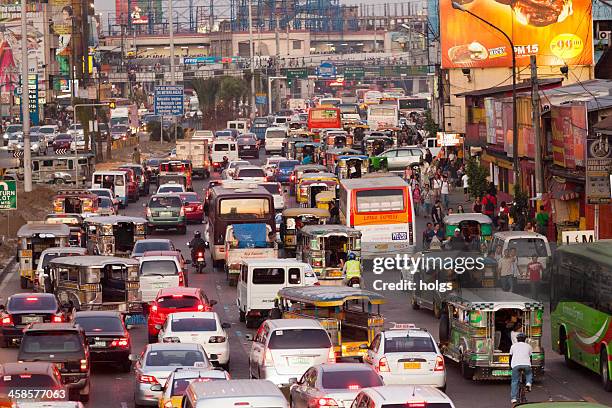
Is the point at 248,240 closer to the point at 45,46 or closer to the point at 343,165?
the point at 343,165

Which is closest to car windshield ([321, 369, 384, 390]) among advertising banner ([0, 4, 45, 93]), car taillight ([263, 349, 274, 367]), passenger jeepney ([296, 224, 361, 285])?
car taillight ([263, 349, 274, 367])

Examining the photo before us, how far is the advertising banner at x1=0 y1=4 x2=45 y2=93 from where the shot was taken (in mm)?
154000

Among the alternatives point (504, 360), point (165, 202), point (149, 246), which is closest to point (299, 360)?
point (504, 360)

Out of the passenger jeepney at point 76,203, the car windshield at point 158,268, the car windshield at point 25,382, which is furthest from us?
the passenger jeepney at point 76,203

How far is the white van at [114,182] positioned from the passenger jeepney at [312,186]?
8787 mm

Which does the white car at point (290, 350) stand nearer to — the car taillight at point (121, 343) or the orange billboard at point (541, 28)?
the car taillight at point (121, 343)

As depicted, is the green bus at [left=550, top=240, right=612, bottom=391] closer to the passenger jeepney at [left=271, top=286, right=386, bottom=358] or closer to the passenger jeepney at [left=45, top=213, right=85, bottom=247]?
the passenger jeepney at [left=271, top=286, right=386, bottom=358]

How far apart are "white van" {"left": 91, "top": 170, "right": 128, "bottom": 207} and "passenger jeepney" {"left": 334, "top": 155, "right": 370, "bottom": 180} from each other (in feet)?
33.1

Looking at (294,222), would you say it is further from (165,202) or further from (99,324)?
(99,324)

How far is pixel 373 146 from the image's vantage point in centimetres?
9862

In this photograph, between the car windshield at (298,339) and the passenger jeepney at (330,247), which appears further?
the passenger jeepney at (330,247)

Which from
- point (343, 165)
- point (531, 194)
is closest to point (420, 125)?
point (343, 165)

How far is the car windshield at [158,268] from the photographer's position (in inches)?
1639

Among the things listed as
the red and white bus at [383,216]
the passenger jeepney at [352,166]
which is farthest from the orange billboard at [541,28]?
the red and white bus at [383,216]
